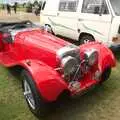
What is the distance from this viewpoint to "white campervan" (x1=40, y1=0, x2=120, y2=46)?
7621mm

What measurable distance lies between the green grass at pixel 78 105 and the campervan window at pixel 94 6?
8.53ft

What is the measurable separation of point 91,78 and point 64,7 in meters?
4.96

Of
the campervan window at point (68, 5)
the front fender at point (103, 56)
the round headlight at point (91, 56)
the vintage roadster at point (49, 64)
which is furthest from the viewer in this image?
the campervan window at point (68, 5)

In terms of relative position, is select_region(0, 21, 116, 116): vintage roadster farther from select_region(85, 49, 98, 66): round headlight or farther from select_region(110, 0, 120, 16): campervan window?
select_region(110, 0, 120, 16): campervan window

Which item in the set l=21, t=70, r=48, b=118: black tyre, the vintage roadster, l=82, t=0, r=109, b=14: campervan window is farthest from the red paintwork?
l=82, t=0, r=109, b=14: campervan window

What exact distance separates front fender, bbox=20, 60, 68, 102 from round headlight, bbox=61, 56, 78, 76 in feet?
0.80

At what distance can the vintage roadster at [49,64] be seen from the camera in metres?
4.34

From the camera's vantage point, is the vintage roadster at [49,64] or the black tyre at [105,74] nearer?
the vintage roadster at [49,64]

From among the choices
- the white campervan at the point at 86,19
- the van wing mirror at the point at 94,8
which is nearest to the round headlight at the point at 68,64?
the white campervan at the point at 86,19

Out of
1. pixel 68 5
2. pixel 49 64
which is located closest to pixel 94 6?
pixel 68 5

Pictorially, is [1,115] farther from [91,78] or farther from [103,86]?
[103,86]

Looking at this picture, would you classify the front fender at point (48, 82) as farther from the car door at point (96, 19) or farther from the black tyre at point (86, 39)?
the black tyre at point (86, 39)

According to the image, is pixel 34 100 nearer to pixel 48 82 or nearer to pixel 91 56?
pixel 48 82

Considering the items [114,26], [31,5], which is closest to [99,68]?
[114,26]
